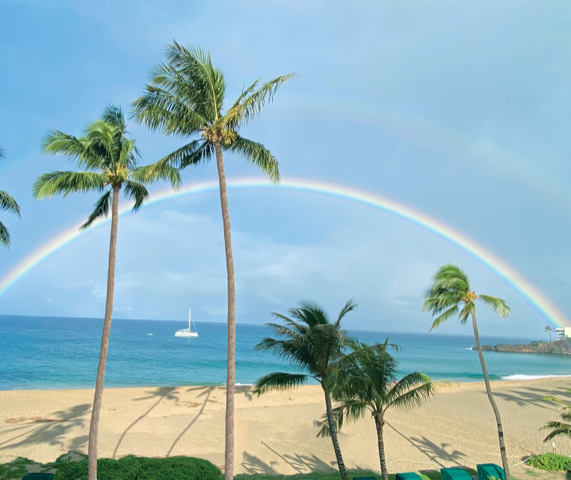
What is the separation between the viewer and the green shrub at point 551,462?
18.3 metres

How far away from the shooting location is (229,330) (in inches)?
412

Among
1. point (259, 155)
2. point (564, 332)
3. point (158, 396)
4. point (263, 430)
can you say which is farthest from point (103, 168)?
point (564, 332)

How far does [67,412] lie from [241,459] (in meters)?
13.3

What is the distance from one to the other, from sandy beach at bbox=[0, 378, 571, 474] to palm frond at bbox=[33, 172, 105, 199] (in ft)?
41.6

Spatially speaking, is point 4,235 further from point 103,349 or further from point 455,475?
point 455,475

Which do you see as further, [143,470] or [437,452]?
[437,452]

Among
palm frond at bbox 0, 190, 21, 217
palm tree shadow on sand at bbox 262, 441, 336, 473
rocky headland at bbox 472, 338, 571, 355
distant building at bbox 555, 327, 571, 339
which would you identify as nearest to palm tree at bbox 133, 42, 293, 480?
palm frond at bbox 0, 190, 21, 217

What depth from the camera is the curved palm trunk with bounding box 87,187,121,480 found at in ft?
36.7

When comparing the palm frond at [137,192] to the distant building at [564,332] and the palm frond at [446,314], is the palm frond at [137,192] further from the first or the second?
the distant building at [564,332]

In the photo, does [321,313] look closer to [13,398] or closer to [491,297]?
[491,297]

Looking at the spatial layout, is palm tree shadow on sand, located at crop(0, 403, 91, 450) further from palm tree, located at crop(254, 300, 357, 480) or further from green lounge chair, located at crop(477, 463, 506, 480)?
green lounge chair, located at crop(477, 463, 506, 480)

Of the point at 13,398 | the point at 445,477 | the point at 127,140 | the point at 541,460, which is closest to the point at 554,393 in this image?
the point at 541,460

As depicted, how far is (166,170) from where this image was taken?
13297 mm

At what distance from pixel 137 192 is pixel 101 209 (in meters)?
1.33
